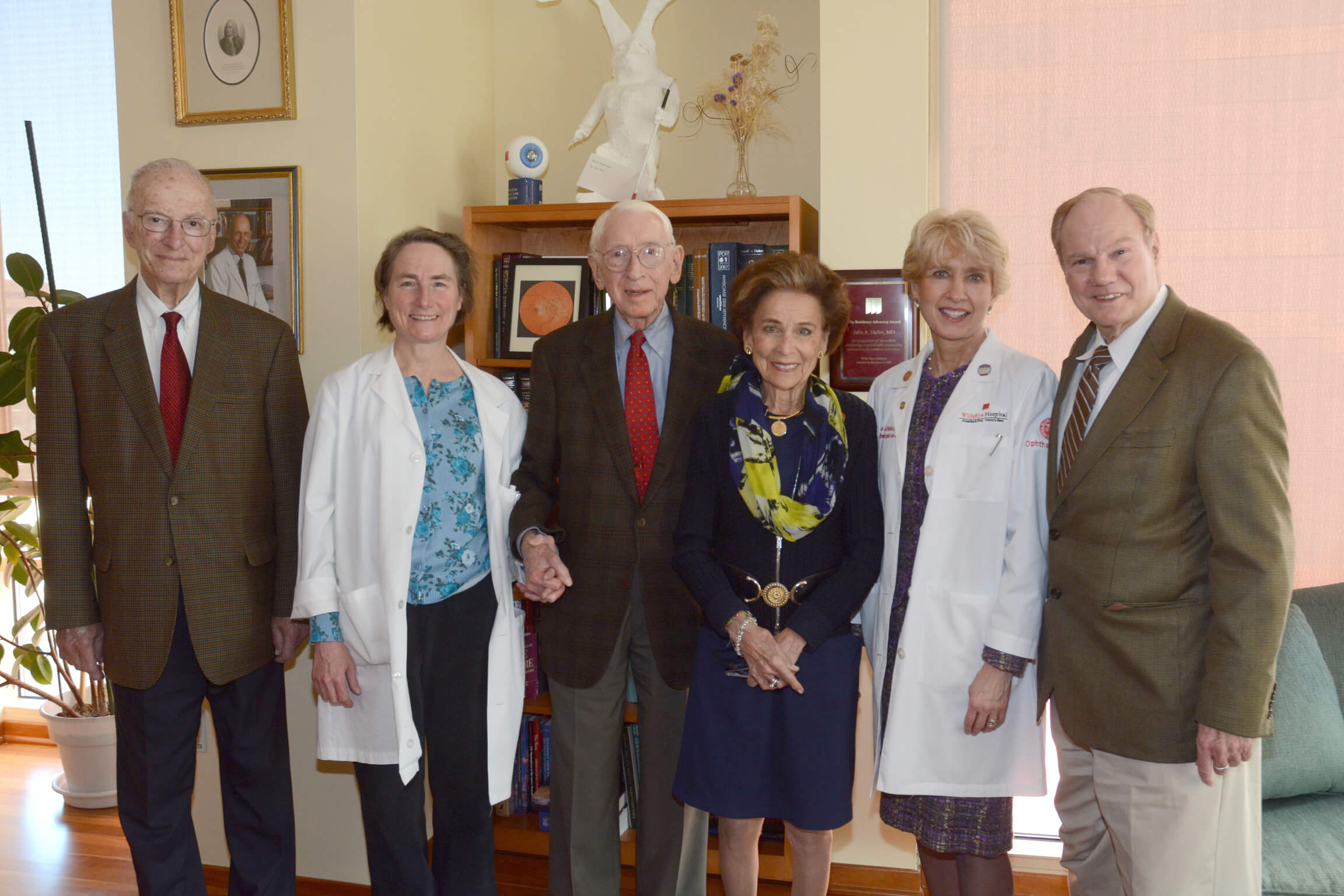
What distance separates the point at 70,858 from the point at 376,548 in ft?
6.52

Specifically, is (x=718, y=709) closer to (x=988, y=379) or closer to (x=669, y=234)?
(x=988, y=379)

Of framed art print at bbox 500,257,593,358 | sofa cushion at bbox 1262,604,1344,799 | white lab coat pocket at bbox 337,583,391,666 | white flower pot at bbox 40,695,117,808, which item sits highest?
framed art print at bbox 500,257,593,358

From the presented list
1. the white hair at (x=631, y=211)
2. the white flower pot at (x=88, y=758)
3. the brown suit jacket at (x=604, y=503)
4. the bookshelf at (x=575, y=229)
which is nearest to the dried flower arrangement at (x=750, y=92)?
the bookshelf at (x=575, y=229)

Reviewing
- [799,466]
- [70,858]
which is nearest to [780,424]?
[799,466]

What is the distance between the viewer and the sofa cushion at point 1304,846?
2053 millimetres

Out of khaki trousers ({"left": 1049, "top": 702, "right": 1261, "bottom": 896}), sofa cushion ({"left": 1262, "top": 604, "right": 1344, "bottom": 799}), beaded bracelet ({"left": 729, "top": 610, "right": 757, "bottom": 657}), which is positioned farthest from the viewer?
sofa cushion ({"left": 1262, "top": 604, "right": 1344, "bottom": 799})

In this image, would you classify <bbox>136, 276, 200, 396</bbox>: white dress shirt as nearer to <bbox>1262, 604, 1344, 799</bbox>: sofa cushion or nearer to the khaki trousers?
the khaki trousers

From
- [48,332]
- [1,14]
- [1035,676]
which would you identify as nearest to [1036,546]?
[1035,676]

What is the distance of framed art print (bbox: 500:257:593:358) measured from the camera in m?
3.00

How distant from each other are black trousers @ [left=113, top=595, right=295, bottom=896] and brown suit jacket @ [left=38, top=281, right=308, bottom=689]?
7 cm

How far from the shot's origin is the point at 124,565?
204 cm

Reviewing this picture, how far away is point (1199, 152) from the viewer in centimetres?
272

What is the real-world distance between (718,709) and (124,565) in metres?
1.34

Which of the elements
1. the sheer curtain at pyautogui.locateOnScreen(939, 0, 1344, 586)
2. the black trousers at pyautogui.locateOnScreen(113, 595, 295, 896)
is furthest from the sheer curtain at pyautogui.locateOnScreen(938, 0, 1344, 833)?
the black trousers at pyautogui.locateOnScreen(113, 595, 295, 896)
